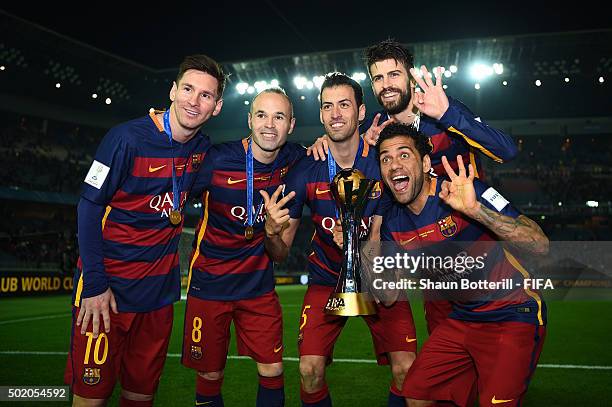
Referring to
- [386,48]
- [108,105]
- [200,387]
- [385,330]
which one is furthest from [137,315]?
[108,105]

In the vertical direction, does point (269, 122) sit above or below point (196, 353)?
above

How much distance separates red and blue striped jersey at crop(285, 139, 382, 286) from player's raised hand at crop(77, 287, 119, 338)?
1464 millimetres

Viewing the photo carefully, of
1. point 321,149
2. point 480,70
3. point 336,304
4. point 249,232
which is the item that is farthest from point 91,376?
point 480,70

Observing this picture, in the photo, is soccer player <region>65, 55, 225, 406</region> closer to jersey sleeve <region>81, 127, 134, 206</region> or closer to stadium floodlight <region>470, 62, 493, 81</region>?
jersey sleeve <region>81, 127, 134, 206</region>

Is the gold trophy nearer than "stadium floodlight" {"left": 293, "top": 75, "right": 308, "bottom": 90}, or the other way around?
the gold trophy

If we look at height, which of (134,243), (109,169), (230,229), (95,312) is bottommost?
(95,312)

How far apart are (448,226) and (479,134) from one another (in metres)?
0.60

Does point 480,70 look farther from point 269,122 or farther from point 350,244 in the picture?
point 350,244

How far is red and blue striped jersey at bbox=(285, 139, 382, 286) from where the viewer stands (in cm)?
406

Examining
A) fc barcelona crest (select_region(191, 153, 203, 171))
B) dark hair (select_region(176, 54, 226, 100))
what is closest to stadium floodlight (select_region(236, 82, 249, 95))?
fc barcelona crest (select_region(191, 153, 203, 171))

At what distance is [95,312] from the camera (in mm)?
3230

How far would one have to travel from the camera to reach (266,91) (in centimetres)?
409

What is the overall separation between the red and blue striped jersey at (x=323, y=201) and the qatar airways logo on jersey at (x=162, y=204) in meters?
0.91

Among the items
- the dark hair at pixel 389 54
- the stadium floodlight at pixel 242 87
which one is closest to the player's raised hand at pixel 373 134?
the dark hair at pixel 389 54
